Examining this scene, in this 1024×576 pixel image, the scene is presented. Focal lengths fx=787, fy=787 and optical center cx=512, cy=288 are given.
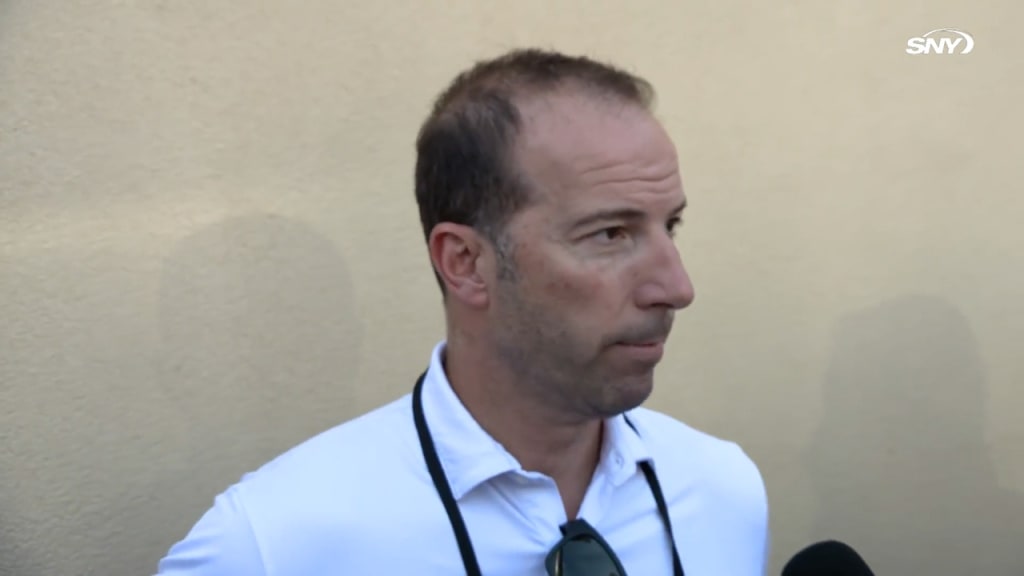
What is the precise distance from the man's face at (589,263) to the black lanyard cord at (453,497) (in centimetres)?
14

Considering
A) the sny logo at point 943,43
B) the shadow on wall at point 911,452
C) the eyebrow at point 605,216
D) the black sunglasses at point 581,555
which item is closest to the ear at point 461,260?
the eyebrow at point 605,216

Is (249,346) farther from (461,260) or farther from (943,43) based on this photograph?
(943,43)

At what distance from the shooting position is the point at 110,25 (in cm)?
119

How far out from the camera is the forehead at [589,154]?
0.83 m

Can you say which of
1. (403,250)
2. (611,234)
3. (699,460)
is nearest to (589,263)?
(611,234)

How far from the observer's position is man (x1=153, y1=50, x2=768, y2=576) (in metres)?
0.83

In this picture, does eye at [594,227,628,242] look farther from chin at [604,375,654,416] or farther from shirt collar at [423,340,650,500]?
shirt collar at [423,340,650,500]

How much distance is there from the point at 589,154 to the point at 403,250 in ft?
2.17

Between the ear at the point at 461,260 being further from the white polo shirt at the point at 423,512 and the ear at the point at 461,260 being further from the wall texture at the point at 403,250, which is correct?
the wall texture at the point at 403,250

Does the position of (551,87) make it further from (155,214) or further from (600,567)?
(155,214)

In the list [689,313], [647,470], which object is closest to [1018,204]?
[689,313]

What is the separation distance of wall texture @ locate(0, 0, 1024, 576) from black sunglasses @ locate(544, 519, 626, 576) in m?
0.67

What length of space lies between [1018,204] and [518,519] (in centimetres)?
159

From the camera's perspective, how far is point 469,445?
88cm
